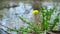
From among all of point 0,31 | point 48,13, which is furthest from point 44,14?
point 0,31

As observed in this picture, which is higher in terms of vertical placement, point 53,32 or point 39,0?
point 39,0

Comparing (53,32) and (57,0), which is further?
(57,0)

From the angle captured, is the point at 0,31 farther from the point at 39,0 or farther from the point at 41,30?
the point at 39,0

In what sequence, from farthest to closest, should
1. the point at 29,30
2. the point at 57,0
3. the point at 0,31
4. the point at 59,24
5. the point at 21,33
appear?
the point at 57,0 < the point at 59,24 < the point at 29,30 < the point at 21,33 < the point at 0,31

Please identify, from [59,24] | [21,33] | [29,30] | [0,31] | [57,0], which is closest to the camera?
[0,31]

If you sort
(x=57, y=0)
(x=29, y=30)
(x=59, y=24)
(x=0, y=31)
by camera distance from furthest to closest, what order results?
(x=57, y=0), (x=59, y=24), (x=29, y=30), (x=0, y=31)

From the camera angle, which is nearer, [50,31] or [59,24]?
[50,31]

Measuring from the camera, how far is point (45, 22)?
7.06ft

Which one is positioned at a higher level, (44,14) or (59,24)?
(44,14)

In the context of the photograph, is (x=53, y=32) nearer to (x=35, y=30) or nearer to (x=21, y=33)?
(x=35, y=30)

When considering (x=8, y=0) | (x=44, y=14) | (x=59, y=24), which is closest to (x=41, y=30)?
(x=44, y=14)

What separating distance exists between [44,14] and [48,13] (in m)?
0.06

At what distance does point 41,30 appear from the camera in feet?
6.93

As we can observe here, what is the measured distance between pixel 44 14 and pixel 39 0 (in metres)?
4.15
